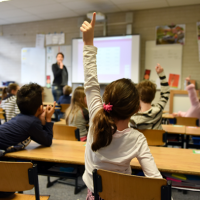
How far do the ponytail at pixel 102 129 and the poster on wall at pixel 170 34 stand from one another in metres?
4.99

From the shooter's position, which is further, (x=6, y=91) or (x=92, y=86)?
(x=6, y=91)

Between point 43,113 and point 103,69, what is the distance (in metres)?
4.49

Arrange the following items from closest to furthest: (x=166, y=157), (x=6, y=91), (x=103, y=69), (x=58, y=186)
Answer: (x=166, y=157)
(x=58, y=186)
(x=6, y=91)
(x=103, y=69)

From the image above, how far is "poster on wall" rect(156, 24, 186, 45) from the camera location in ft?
17.6

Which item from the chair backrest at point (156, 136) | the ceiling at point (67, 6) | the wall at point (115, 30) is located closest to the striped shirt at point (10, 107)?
the chair backrest at point (156, 136)

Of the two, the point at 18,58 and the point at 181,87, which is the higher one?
the point at 18,58

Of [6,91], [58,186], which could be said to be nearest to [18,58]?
[6,91]

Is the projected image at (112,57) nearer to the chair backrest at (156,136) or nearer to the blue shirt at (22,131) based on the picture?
the chair backrest at (156,136)

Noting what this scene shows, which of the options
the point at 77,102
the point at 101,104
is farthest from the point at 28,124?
the point at 77,102

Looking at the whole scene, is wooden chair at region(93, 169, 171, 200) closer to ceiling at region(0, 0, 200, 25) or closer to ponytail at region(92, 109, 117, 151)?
ponytail at region(92, 109, 117, 151)

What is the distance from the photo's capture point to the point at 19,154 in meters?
1.50

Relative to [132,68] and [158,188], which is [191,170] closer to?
[158,188]

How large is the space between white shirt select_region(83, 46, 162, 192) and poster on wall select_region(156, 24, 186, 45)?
15.8 ft

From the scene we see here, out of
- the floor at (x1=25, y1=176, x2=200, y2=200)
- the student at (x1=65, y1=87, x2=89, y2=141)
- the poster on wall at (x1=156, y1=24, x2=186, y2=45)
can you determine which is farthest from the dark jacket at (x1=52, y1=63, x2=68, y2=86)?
the floor at (x1=25, y1=176, x2=200, y2=200)
